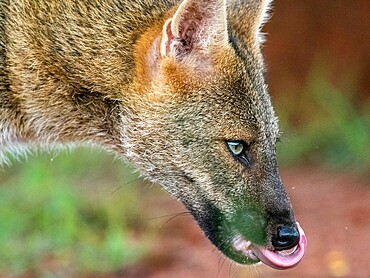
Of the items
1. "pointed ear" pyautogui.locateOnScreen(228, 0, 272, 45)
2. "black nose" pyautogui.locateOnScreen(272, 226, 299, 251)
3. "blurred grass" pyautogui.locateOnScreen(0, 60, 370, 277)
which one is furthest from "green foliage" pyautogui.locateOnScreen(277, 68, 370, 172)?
"black nose" pyautogui.locateOnScreen(272, 226, 299, 251)

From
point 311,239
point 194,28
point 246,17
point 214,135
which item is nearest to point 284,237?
point 214,135

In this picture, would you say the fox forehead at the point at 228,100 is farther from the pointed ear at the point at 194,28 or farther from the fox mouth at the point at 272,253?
the fox mouth at the point at 272,253

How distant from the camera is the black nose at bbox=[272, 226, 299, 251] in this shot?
5.00 metres

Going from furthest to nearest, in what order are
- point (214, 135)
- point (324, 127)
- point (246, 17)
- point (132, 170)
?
point (324, 127) < point (132, 170) < point (246, 17) < point (214, 135)

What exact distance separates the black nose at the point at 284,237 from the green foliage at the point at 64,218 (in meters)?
2.11

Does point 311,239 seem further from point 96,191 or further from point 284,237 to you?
point 284,237

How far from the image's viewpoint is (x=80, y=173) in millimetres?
9109

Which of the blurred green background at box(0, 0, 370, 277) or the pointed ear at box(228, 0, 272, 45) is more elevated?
the pointed ear at box(228, 0, 272, 45)

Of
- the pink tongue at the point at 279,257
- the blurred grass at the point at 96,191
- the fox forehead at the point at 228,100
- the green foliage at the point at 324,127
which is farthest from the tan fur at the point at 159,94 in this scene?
the green foliage at the point at 324,127

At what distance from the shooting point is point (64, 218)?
748 cm

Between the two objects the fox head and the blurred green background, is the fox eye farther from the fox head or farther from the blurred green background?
the blurred green background

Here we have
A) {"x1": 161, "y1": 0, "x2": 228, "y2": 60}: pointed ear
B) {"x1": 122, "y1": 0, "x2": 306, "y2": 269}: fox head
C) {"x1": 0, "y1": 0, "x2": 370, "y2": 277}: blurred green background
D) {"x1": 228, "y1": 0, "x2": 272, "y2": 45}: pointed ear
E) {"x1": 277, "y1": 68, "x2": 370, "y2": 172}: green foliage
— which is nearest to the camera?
{"x1": 161, "y1": 0, "x2": 228, "y2": 60}: pointed ear

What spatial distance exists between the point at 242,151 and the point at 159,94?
1.75 feet

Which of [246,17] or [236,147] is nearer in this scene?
[236,147]
